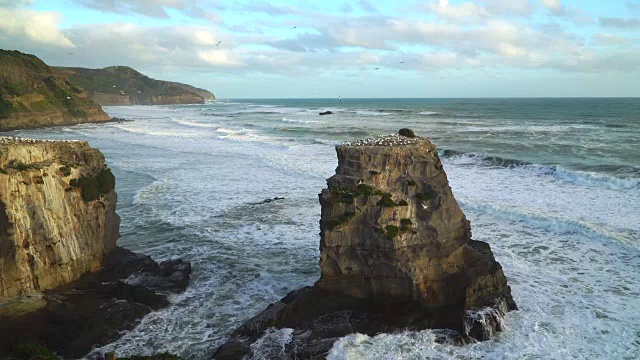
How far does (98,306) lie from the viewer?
14.9 metres

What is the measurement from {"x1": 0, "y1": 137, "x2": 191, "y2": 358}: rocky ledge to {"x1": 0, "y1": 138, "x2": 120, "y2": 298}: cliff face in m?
0.03

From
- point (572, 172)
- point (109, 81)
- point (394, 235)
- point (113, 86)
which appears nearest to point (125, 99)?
point (113, 86)

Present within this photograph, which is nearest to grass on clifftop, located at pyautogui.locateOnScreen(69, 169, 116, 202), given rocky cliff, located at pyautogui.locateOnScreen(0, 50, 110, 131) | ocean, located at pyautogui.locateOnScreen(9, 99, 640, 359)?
ocean, located at pyautogui.locateOnScreen(9, 99, 640, 359)

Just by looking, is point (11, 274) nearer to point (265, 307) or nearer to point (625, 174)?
point (265, 307)

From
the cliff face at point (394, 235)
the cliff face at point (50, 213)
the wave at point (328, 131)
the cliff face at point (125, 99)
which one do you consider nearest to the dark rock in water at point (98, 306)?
the cliff face at point (50, 213)

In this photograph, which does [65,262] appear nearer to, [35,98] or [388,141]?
[388,141]

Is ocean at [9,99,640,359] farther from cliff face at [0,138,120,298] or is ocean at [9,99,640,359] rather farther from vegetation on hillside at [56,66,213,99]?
vegetation on hillside at [56,66,213,99]

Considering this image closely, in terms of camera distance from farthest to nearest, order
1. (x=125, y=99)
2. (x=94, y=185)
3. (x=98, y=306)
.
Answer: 1. (x=125, y=99)
2. (x=94, y=185)
3. (x=98, y=306)

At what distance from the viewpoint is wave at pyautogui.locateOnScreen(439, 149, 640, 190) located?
30.5m

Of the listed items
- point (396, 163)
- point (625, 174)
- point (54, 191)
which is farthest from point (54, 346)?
point (625, 174)

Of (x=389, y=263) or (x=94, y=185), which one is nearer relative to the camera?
(x=389, y=263)

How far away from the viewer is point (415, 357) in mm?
12617

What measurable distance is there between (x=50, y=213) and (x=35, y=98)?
74356 mm

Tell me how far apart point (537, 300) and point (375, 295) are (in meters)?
5.39
